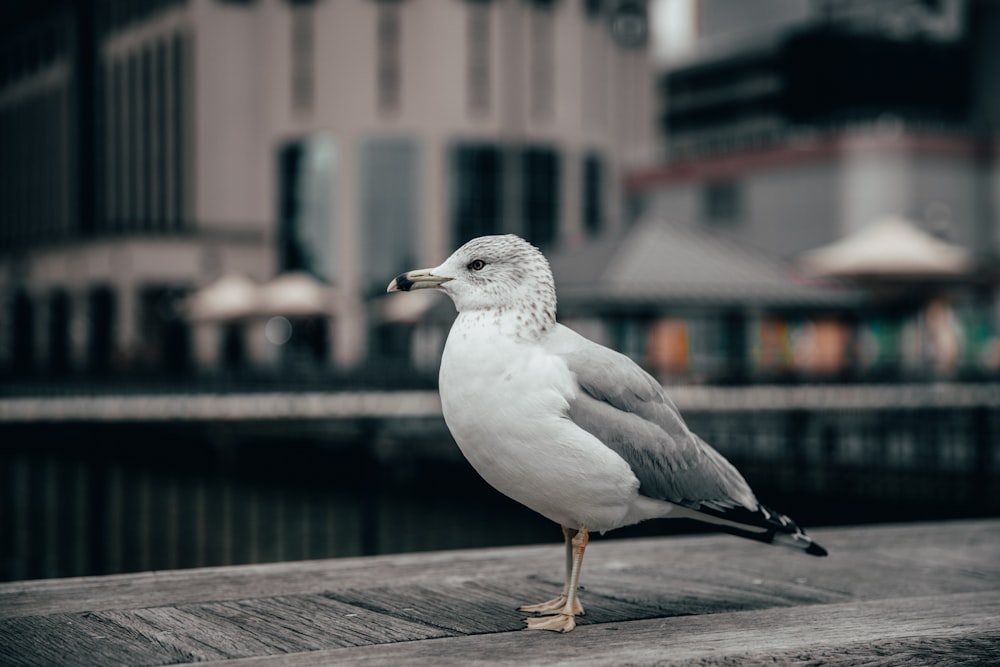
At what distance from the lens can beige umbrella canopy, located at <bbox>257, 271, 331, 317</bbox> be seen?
103ft

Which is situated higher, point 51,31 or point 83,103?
point 51,31

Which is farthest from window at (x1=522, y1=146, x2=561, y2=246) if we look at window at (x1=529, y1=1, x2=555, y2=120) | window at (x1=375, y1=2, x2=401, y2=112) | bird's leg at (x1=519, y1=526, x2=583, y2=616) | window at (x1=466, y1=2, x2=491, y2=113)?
bird's leg at (x1=519, y1=526, x2=583, y2=616)

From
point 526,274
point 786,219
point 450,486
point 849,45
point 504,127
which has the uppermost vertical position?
point 849,45

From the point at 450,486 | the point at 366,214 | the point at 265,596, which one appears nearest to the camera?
the point at 265,596

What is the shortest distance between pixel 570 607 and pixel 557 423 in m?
0.62

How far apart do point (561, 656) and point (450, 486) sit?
14.3 m

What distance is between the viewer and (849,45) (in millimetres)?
49312

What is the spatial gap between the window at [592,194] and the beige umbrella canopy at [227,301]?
18.7 metres

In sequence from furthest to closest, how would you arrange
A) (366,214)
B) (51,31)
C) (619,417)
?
(51,31) < (366,214) < (619,417)

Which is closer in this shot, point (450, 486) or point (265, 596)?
point (265, 596)

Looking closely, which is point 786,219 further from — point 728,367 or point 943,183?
A: point 728,367

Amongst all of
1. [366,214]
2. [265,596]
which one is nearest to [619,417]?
[265,596]

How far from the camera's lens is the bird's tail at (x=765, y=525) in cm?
401

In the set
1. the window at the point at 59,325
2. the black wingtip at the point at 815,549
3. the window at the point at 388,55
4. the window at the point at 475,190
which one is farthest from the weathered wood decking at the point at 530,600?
the window at the point at 59,325
